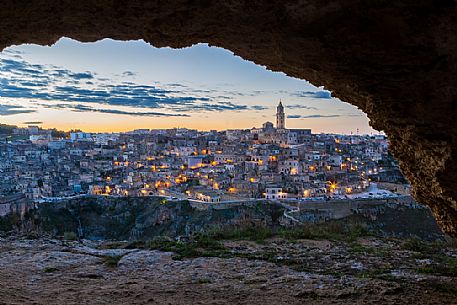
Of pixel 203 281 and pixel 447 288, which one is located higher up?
pixel 447 288

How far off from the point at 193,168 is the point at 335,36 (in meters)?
55.5

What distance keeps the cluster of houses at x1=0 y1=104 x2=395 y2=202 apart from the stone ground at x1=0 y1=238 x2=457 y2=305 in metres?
27.8

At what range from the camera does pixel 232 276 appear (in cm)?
542

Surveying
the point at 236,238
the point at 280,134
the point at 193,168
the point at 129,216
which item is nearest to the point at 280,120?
the point at 280,134

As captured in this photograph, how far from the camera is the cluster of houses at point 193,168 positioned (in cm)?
4091

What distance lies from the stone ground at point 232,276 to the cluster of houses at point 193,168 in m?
27.8

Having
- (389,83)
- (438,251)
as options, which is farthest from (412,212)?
(389,83)

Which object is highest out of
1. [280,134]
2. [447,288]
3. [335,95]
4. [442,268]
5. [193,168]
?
[280,134]

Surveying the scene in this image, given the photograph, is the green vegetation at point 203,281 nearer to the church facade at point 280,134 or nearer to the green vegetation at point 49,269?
the green vegetation at point 49,269

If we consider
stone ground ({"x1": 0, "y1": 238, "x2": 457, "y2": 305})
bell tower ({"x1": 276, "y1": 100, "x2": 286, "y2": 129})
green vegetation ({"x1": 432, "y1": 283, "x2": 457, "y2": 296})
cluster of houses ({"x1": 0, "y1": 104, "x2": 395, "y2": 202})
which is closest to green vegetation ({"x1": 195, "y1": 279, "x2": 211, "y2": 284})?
stone ground ({"x1": 0, "y1": 238, "x2": 457, "y2": 305})

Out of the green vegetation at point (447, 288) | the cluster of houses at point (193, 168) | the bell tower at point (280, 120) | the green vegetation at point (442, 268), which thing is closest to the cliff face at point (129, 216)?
the cluster of houses at point (193, 168)

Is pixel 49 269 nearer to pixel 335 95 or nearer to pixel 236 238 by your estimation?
pixel 236 238

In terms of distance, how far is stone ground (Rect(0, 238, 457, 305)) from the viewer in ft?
14.4

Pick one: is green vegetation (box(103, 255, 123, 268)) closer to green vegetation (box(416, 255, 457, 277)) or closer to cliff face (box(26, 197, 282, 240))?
green vegetation (box(416, 255, 457, 277))
